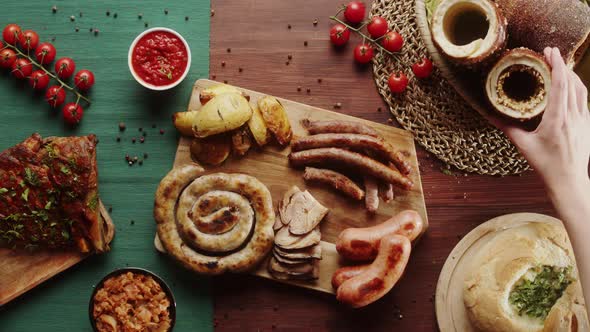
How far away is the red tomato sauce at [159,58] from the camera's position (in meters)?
3.82

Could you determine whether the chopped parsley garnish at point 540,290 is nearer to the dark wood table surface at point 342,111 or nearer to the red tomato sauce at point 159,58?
the dark wood table surface at point 342,111

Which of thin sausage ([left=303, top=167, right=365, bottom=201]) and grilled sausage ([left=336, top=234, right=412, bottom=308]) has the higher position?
thin sausage ([left=303, top=167, right=365, bottom=201])

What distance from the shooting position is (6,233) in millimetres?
3754

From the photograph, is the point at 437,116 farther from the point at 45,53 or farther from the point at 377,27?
the point at 45,53

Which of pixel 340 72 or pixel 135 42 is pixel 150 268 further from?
pixel 340 72

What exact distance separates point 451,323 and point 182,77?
7.78 ft

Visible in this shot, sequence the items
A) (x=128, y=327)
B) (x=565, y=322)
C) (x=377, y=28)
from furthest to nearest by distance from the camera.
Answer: (x=377, y=28)
(x=128, y=327)
(x=565, y=322)

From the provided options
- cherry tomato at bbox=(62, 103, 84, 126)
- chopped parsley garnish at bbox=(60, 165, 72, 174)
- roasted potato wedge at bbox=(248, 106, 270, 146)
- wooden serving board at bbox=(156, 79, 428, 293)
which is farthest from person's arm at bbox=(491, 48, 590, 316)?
cherry tomato at bbox=(62, 103, 84, 126)

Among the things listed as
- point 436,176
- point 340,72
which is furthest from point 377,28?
point 436,176

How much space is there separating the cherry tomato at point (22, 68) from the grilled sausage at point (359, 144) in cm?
188

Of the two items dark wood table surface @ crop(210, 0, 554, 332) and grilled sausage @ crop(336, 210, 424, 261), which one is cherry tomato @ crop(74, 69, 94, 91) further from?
grilled sausage @ crop(336, 210, 424, 261)

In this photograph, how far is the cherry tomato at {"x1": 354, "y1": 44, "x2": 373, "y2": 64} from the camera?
156 inches

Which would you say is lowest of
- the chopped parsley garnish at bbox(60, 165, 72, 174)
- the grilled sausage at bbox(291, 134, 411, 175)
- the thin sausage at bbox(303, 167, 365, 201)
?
the chopped parsley garnish at bbox(60, 165, 72, 174)

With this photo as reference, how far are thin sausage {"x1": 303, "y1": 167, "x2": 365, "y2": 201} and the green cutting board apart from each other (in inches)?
38.2
